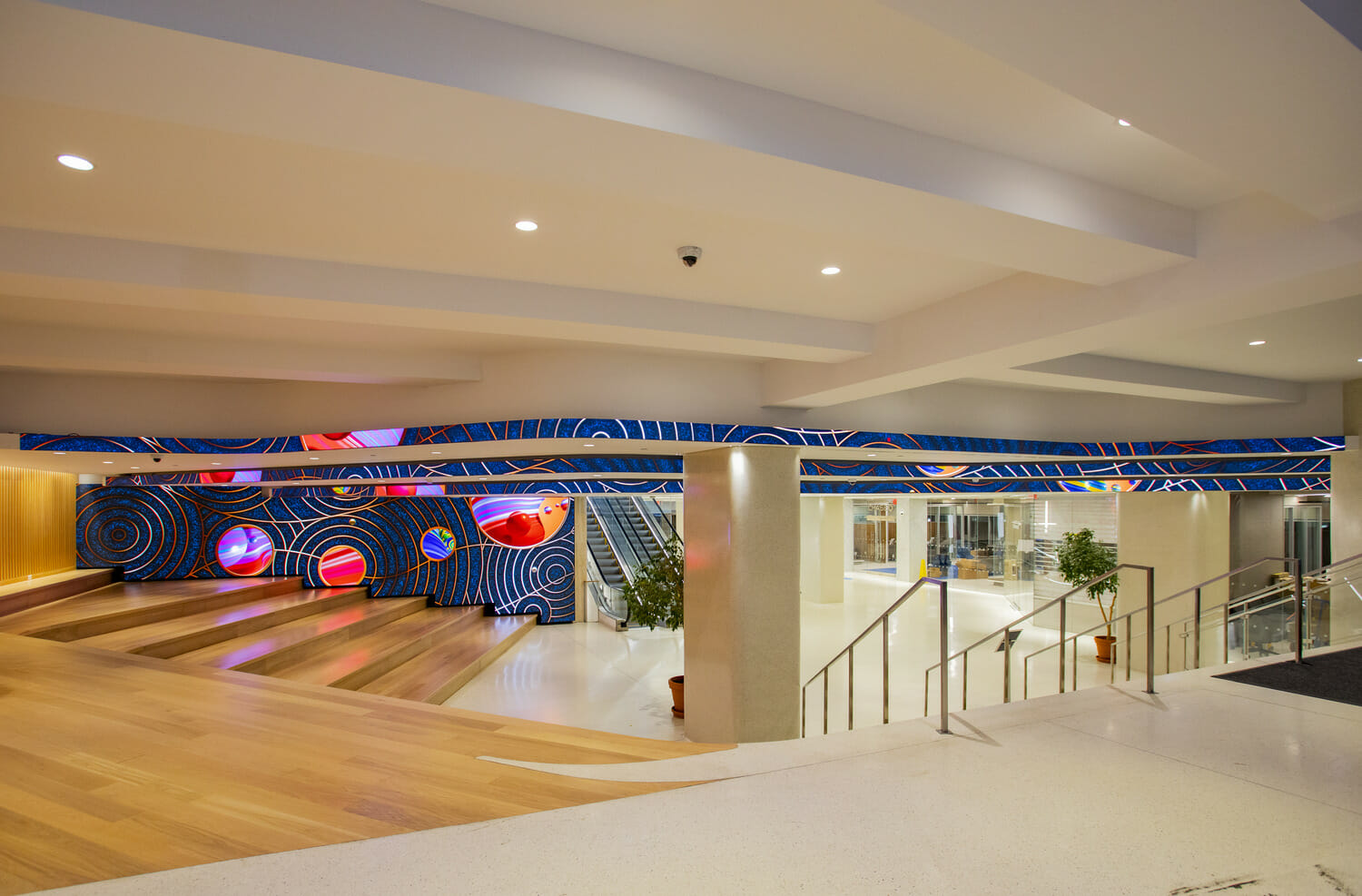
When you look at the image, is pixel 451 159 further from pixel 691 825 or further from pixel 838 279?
pixel 838 279

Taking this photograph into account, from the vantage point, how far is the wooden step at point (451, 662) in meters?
8.48

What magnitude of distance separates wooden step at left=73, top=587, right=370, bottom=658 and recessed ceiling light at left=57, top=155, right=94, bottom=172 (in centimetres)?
547

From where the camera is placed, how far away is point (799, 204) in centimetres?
240

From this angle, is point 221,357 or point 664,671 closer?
point 221,357

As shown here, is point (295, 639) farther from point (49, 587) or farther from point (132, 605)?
point (49, 587)

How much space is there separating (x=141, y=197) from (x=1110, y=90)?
3589 millimetres

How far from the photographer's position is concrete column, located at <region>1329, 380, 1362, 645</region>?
749 cm

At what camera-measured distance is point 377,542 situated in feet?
45.3

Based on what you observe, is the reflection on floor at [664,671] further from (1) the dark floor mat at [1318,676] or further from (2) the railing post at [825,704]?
(1) the dark floor mat at [1318,676]

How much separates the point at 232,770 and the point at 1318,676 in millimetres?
5921

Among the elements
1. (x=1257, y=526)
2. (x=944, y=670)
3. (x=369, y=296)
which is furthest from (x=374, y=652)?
(x=1257, y=526)

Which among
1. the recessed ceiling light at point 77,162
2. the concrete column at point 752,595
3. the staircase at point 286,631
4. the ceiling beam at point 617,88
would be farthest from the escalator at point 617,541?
the ceiling beam at point 617,88

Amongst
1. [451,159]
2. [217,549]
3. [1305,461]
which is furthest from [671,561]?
[217,549]

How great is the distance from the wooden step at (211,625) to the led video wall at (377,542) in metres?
1.72
